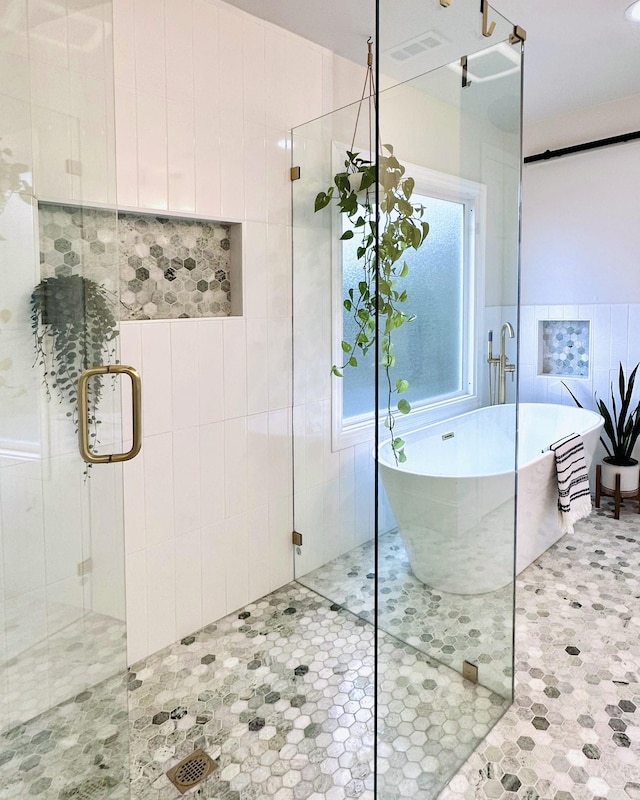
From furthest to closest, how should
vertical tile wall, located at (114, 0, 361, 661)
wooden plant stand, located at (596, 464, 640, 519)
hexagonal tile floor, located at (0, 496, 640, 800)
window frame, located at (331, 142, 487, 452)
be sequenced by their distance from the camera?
wooden plant stand, located at (596, 464, 640, 519), vertical tile wall, located at (114, 0, 361, 661), window frame, located at (331, 142, 487, 452), hexagonal tile floor, located at (0, 496, 640, 800)

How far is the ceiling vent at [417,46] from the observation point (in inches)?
60.2

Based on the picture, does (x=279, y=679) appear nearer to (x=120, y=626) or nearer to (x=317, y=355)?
(x=120, y=626)

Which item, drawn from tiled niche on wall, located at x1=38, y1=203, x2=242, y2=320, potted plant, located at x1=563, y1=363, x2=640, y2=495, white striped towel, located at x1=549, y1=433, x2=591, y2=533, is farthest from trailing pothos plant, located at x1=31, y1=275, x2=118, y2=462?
potted plant, located at x1=563, y1=363, x2=640, y2=495

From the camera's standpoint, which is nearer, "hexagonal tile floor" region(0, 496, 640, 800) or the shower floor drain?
"hexagonal tile floor" region(0, 496, 640, 800)

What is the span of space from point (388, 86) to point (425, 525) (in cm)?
137

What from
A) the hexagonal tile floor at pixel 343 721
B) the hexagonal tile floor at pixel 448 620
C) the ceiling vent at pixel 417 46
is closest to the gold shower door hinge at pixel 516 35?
the ceiling vent at pixel 417 46

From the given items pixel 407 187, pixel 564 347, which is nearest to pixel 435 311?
pixel 407 187

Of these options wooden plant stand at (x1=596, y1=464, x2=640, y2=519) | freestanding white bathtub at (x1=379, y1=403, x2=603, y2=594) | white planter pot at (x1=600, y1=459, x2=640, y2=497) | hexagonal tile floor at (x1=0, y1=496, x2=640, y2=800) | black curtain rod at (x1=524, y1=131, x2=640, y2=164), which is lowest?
hexagonal tile floor at (x1=0, y1=496, x2=640, y2=800)

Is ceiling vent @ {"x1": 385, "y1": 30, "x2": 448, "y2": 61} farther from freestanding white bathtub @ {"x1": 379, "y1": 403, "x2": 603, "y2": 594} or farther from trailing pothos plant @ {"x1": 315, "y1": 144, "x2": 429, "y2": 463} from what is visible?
freestanding white bathtub @ {"x1": 379, "y1": 403, "x2": 603, "y2": 594}

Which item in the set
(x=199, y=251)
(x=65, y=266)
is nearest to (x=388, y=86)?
(x=65, y=266)

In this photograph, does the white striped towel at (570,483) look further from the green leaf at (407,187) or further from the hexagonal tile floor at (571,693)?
the green leaf at (407,187)

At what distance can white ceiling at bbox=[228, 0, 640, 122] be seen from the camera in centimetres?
241

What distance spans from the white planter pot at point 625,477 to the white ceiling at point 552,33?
243 centimetres

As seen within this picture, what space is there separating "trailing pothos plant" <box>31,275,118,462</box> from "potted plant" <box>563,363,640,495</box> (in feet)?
11.2
